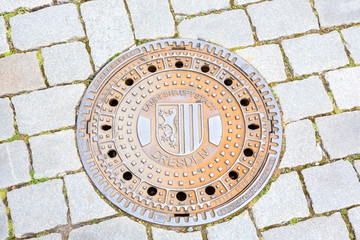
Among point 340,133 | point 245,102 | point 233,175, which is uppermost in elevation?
point 245,102

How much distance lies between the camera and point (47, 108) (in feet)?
8.76

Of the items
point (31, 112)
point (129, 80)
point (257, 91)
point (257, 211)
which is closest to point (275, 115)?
point (257, 91)

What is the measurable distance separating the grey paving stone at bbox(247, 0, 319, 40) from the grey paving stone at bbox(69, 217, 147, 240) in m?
1.87

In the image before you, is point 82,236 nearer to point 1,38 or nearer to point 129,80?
point 129,80

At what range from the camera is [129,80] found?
2.74 m

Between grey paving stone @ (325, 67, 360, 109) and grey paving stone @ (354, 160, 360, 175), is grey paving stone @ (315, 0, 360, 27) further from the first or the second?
grey paving stone @ (354, 160, 360, 175)

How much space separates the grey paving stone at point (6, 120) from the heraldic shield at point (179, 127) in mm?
1158

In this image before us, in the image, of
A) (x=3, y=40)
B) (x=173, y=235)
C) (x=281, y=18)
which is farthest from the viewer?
(x=281, y=18)

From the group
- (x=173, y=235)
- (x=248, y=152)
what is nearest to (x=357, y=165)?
(x=248, y=152)

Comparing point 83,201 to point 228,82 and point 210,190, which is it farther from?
point 228,82

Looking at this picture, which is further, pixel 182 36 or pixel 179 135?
pixel 182 36

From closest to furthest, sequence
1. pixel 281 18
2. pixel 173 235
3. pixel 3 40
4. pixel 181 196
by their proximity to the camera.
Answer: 1. pixel 173 235
2. pixel 181 196
3. pixel 3 40
4. pixel 281 18

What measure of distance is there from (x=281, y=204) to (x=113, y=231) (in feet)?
4.09

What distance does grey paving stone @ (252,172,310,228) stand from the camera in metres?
2.45
